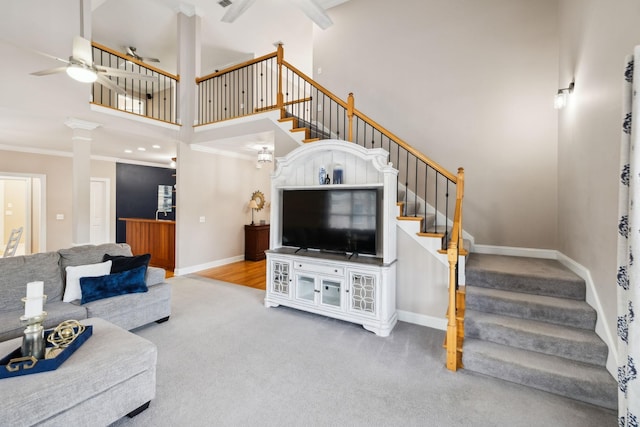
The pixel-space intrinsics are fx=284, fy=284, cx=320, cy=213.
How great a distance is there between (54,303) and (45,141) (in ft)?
15.5

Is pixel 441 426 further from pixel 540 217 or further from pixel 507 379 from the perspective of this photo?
pixel 540 217

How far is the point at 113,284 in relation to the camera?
307 centimetres

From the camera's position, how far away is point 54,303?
9.32 ft

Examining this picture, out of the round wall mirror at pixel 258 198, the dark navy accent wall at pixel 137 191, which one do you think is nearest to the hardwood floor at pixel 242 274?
the round wall mirror at pixel 258 198

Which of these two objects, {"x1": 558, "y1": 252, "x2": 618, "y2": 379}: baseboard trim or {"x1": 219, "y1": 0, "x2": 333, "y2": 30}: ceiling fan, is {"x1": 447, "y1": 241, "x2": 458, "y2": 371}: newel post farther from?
{"x1": 219, "y1": 0, "x2": 333, "y2": 30}: ceiling fan

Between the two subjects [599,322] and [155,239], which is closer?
[599,322]

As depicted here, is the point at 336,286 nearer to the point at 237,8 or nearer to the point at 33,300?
the point at 33,300

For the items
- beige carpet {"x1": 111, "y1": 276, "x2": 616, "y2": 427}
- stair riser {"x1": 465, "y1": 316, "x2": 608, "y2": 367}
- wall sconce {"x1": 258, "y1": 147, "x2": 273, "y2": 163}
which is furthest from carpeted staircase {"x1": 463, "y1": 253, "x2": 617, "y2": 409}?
wall sconce {"x1": 258, "y1": 147, "x2": 273, "y2": 163}

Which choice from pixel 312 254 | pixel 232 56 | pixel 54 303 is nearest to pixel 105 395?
pixel 54 303

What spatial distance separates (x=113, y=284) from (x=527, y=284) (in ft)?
14.3

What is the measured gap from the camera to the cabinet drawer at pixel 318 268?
3435mm

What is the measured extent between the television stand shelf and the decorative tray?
2.30 meters

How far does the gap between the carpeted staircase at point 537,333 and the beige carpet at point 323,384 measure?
0.38 ft

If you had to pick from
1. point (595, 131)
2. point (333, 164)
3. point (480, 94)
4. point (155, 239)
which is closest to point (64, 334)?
point (333, 164)
